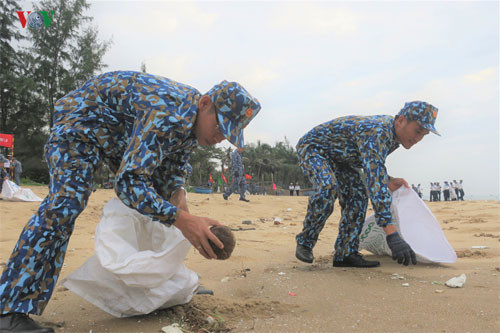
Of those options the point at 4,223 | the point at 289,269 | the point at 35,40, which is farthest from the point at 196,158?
the point at 289,269

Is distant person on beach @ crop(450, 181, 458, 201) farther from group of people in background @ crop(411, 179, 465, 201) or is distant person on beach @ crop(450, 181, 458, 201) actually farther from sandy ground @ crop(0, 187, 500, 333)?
sandy ground @ crop(0, 187, 500, 333)

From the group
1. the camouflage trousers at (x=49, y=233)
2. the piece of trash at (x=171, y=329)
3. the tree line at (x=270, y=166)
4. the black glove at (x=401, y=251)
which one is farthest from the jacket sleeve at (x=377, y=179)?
the tree line at (x=270, y=166)

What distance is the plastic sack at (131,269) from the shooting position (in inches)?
66.1

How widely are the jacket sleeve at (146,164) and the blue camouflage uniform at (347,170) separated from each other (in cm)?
174

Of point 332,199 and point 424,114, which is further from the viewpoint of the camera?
point 332,199

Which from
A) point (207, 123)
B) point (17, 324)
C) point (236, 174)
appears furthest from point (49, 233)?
point (236, 174)

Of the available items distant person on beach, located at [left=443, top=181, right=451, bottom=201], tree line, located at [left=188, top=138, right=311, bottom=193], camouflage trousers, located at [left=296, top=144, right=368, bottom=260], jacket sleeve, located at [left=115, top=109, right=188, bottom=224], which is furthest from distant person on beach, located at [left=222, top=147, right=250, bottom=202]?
tree line, located at [left=188, top=138, right=311, bottom=193]

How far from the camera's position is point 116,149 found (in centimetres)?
190

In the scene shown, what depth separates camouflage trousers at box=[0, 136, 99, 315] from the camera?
1563mm

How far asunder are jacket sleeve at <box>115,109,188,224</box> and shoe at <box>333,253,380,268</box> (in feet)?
7.19

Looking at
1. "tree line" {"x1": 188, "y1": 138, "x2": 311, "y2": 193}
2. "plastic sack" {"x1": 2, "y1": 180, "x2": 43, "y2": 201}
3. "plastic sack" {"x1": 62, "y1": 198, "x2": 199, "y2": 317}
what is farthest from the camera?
"tree line" {"x1": 188, "y1": 138, "x2": 311, "y2": 193}

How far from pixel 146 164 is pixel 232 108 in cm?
47

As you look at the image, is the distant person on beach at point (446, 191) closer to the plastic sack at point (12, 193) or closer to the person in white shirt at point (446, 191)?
the person in white shirt at point (446, 191)

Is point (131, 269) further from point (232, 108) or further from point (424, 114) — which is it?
point (424, 114)
